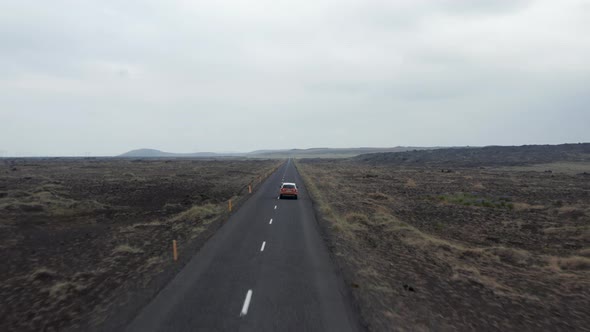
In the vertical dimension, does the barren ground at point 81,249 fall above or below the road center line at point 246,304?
below

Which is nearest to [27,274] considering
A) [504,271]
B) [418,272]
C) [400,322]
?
[400,322]

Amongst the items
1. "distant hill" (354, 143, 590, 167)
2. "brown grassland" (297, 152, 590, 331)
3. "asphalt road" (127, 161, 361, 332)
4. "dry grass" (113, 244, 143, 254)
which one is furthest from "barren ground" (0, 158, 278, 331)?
"distant hill" (354, 143, 590, 167)

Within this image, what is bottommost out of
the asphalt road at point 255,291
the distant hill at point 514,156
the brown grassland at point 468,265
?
the brown grassland at point 468,265

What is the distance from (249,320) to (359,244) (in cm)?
1040

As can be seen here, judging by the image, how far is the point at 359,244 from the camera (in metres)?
17.9

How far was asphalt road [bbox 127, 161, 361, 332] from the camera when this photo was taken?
8.62 metres

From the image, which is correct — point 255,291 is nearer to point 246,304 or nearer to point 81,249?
point 246,304

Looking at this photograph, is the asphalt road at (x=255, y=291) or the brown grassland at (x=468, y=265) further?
the brown grassland at (x=468, y=265)

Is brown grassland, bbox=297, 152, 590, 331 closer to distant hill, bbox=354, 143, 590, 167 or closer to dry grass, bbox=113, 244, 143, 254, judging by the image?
dry grass, bbox=113, 244, 143, 254

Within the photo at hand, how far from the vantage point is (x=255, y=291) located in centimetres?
1073

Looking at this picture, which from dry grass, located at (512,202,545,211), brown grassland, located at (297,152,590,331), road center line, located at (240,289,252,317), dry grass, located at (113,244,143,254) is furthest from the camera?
dry grass, located at (512,202,545,211)

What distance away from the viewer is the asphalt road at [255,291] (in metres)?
8.62

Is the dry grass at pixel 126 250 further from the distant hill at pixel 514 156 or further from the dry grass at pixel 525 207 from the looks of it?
the distant hill at pixel 514 156

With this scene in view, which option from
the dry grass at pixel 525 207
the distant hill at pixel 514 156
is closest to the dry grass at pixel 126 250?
the dry grass at pixel 525 207
